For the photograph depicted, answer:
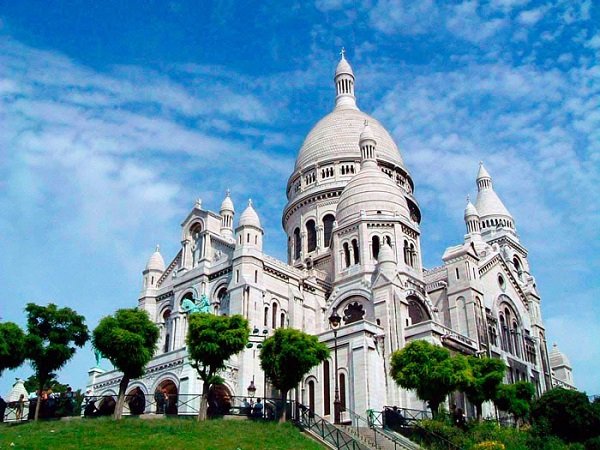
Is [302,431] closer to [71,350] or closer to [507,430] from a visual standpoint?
[507,430]

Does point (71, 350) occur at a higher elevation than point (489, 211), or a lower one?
lower

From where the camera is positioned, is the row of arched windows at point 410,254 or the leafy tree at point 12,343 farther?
the row of arched windows at point 410,254

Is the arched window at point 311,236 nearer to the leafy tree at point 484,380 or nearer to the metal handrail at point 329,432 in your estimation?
the leafy tree at point 484,380

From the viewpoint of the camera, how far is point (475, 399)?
42.4 m

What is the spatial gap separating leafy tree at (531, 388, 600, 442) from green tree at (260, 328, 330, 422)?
13250mm

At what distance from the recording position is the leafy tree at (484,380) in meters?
42.0

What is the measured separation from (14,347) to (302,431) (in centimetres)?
1714

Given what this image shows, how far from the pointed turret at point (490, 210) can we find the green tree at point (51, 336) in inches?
2127

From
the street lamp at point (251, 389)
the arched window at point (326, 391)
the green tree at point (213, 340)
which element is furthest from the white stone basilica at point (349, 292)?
the green tree at point (213, 340)

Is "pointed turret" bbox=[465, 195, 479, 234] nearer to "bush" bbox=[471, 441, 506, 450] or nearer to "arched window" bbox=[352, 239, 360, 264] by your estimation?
"arched window" bbox=[352, 239, 360, 264]

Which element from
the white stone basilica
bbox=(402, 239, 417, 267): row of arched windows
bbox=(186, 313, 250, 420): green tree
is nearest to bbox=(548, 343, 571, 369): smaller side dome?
the white stone basilica

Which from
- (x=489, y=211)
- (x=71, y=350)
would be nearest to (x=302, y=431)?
(x=71, y=350)

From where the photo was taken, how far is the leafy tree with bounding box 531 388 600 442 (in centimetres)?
3950

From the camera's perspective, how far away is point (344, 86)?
3435 inches
